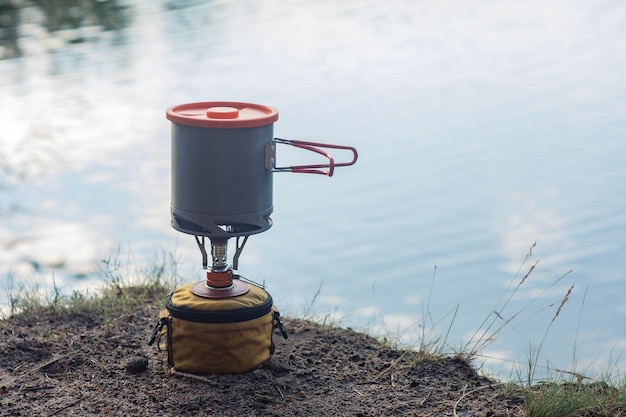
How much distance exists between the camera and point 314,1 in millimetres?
14594

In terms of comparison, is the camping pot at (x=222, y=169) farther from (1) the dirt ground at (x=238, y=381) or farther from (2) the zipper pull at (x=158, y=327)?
(1) the dirt ground at (x=238, y=381)

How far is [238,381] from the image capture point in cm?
391

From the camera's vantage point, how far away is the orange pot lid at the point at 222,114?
12.3 feet

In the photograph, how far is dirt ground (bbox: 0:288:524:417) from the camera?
3.77m

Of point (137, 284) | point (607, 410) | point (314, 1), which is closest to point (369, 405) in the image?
point (607, 410)

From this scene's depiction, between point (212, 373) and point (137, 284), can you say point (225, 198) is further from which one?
point (137, 284)

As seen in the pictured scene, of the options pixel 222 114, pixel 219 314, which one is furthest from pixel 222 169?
pixel 219 314

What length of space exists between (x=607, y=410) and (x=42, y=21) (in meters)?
10.7

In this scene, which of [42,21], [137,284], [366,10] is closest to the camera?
[137,284]

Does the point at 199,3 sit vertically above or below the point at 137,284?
above

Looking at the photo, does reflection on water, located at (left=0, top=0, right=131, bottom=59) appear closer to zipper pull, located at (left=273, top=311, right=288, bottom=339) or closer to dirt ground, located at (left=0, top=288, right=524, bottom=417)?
dirt ground, located at (left=0, top=288, right=524, bottom=417)

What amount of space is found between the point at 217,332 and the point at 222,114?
891mm

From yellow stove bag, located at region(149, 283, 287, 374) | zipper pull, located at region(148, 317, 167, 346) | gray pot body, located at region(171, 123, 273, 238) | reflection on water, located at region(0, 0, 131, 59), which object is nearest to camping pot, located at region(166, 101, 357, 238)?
gray pot body, located at region(171, 123, 273, 238)

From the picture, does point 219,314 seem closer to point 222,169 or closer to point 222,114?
point 222,169
